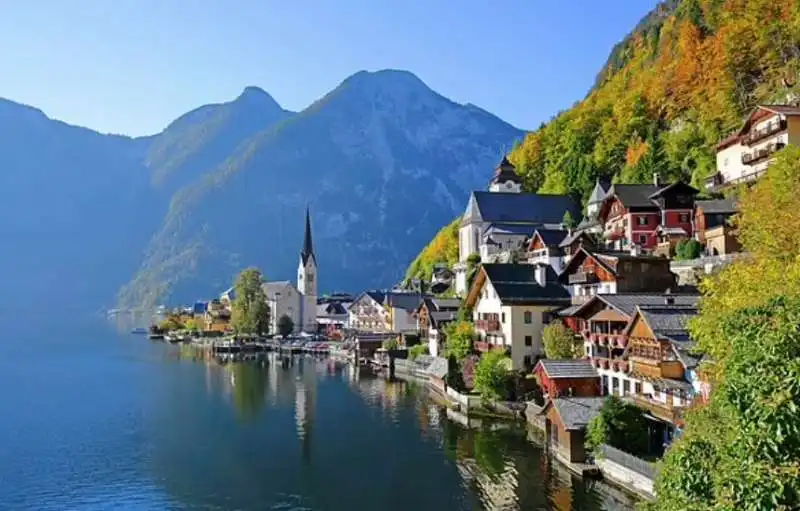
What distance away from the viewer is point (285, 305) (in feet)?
414

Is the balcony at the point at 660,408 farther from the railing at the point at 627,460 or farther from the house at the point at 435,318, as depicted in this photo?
the house at the point at 435,318

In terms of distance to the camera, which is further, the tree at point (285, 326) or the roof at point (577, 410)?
the tree at point (285, 326)

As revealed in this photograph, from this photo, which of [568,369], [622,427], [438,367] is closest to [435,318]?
[438,367]

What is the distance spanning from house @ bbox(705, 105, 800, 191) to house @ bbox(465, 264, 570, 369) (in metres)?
18.8

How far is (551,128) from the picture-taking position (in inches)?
4488

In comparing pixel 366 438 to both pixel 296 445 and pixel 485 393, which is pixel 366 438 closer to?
pixel 296 445

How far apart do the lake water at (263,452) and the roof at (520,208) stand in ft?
116

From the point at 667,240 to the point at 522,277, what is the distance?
14.4 meters

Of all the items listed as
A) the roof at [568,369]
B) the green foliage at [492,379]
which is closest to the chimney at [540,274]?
the green foliage at [492,379]

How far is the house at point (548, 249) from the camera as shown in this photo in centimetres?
6411

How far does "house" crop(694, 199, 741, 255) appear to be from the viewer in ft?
158

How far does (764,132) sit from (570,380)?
2977 centimetres

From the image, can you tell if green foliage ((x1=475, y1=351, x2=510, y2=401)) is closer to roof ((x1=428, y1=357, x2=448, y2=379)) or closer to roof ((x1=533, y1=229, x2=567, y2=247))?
roof ((x1=428, y1=357, x2=448, y2=379))

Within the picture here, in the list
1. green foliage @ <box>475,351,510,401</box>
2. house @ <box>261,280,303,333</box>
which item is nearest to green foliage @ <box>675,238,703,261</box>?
green foliage @ <box>475,351,510,401</box>
